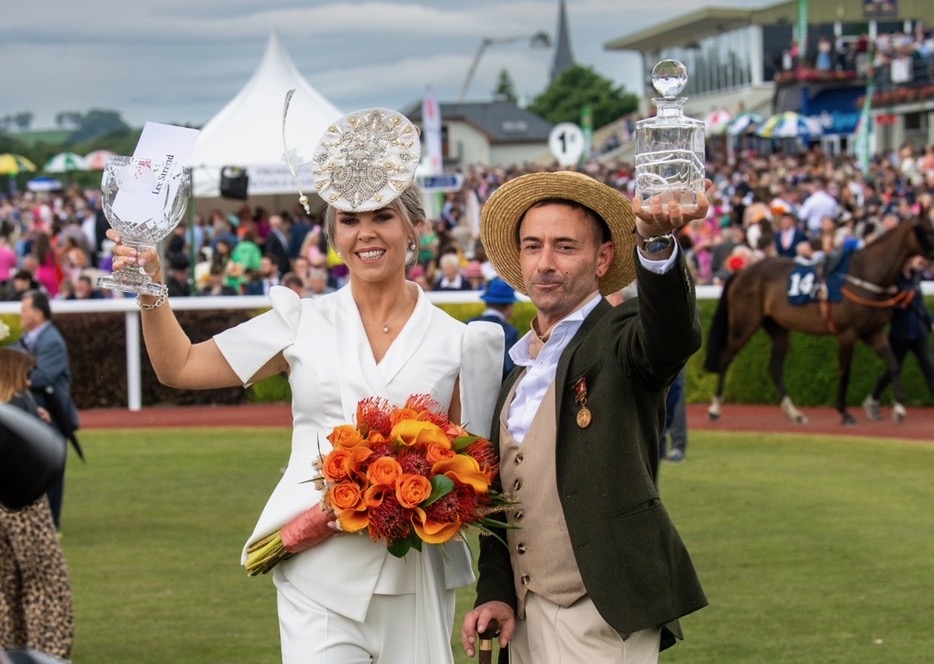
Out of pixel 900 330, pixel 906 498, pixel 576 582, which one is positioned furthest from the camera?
pixel 900 330

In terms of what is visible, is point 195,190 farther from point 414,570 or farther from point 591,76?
point 591,76

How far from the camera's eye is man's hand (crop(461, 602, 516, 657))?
162 inches

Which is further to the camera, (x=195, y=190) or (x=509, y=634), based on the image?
(x=195, y=190)

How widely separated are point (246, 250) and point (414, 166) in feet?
61.1

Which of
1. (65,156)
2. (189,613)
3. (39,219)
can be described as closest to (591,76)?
(65,156)

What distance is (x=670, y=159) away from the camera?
11.4ft

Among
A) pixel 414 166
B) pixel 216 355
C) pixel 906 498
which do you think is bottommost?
pixel 906 498

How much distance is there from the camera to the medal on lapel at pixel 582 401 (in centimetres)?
396

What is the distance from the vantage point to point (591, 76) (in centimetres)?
12925

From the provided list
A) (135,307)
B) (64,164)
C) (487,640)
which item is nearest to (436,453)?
(487,640)

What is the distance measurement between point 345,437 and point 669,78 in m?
1.19

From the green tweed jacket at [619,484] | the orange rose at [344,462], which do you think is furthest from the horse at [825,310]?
the orange rose at [344,462]

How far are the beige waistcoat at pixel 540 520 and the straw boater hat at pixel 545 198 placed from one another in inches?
16.0

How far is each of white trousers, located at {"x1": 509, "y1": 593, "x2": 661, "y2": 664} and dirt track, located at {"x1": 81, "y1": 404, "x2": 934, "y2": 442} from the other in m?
12.2
